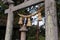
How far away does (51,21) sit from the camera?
2.46 m

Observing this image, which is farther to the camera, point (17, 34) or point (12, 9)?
point (17, 34)

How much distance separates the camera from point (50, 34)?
2402mm

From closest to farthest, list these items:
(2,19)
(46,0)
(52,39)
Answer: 1. (52,39)
2. (46,0)
3. (2,19)

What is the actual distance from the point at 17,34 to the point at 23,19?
344cm

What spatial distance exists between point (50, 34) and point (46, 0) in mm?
546

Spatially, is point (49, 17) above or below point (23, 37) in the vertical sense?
above

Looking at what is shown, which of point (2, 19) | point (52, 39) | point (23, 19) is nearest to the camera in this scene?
point (52, 39)

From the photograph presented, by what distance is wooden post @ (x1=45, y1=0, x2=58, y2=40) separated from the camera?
7.86 feet

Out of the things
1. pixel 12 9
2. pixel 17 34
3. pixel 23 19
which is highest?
pixel 12 9

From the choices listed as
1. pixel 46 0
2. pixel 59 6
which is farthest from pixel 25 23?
pixel 59 6

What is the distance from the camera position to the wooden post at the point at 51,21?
2.39 m

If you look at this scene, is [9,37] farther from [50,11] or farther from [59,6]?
[59,6]

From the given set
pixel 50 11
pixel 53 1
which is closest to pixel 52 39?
pixel 50 11

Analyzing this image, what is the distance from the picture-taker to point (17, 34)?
653 cm
